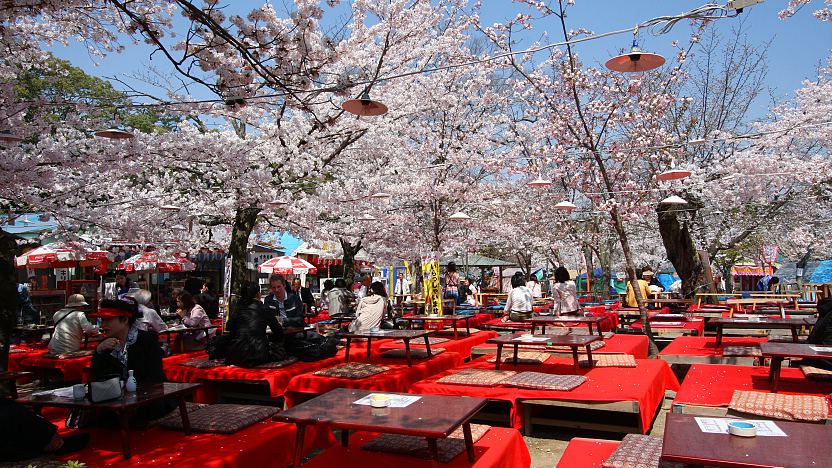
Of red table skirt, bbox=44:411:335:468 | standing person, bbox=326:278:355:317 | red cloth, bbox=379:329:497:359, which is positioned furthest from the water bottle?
standing person, bbox=326:278:355:317

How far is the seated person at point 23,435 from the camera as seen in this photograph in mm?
3484

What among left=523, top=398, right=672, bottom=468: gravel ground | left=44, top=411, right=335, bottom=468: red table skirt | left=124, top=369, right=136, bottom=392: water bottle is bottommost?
left=523, top=398, right=672, bottom=468: gravel ground

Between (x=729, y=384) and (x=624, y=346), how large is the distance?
106 inches

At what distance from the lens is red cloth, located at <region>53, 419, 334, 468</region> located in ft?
12.4

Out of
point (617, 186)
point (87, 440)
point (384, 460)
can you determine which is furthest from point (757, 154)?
point (87, 440)

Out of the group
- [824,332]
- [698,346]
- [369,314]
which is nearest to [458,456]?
[824,332]

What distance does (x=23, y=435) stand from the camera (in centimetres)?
358

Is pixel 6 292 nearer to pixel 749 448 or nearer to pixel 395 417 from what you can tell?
pixel 395 417

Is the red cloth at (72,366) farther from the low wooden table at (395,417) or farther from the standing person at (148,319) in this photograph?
the low wooden table at (395,417)

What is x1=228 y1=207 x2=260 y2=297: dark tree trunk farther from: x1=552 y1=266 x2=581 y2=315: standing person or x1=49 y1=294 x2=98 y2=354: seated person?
x1=552 y1=266 x2=581 y2=315: standing person

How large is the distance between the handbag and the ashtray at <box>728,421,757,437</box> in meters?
3.67

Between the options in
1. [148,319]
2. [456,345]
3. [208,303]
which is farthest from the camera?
[208,303]

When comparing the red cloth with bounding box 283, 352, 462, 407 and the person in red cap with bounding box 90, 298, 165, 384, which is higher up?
the person in red cap with bounding box 90, 298, 165, 384

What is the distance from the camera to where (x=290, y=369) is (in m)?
6.71
